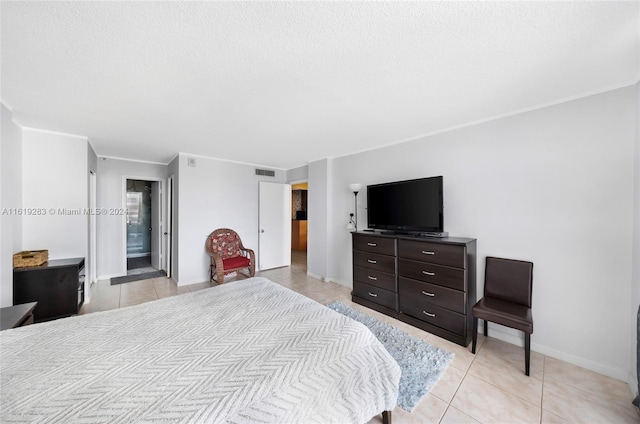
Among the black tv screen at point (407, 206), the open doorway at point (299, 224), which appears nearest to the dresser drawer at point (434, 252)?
the black tv screen at point (407, 206)

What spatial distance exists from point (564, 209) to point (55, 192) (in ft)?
19.6

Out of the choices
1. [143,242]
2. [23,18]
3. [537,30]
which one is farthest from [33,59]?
[143,242]

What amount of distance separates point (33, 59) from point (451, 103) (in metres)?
3.31

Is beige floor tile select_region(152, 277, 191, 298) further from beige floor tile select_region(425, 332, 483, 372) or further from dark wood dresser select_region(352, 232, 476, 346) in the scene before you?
beige floor tile select_region(425, 332, 483, 372)

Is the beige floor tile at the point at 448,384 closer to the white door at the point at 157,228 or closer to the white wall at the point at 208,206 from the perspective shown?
the white wall at the point at 208,206

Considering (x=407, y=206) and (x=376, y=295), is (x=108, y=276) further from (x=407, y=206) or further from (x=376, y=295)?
(x=407, y=206)

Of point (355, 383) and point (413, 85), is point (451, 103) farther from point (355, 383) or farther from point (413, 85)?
point (355, 383)

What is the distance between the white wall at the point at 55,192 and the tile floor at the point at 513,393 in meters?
4.40

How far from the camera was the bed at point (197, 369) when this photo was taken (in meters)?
0.95

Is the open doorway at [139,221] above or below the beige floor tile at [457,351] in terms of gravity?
above

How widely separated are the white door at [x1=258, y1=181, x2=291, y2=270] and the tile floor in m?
3.75

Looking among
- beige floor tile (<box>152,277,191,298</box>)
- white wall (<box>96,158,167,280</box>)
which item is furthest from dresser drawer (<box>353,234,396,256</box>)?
white wall (<box>96,158,167,280</box>)

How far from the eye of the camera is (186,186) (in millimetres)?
4316

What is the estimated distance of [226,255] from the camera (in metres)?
4.66
